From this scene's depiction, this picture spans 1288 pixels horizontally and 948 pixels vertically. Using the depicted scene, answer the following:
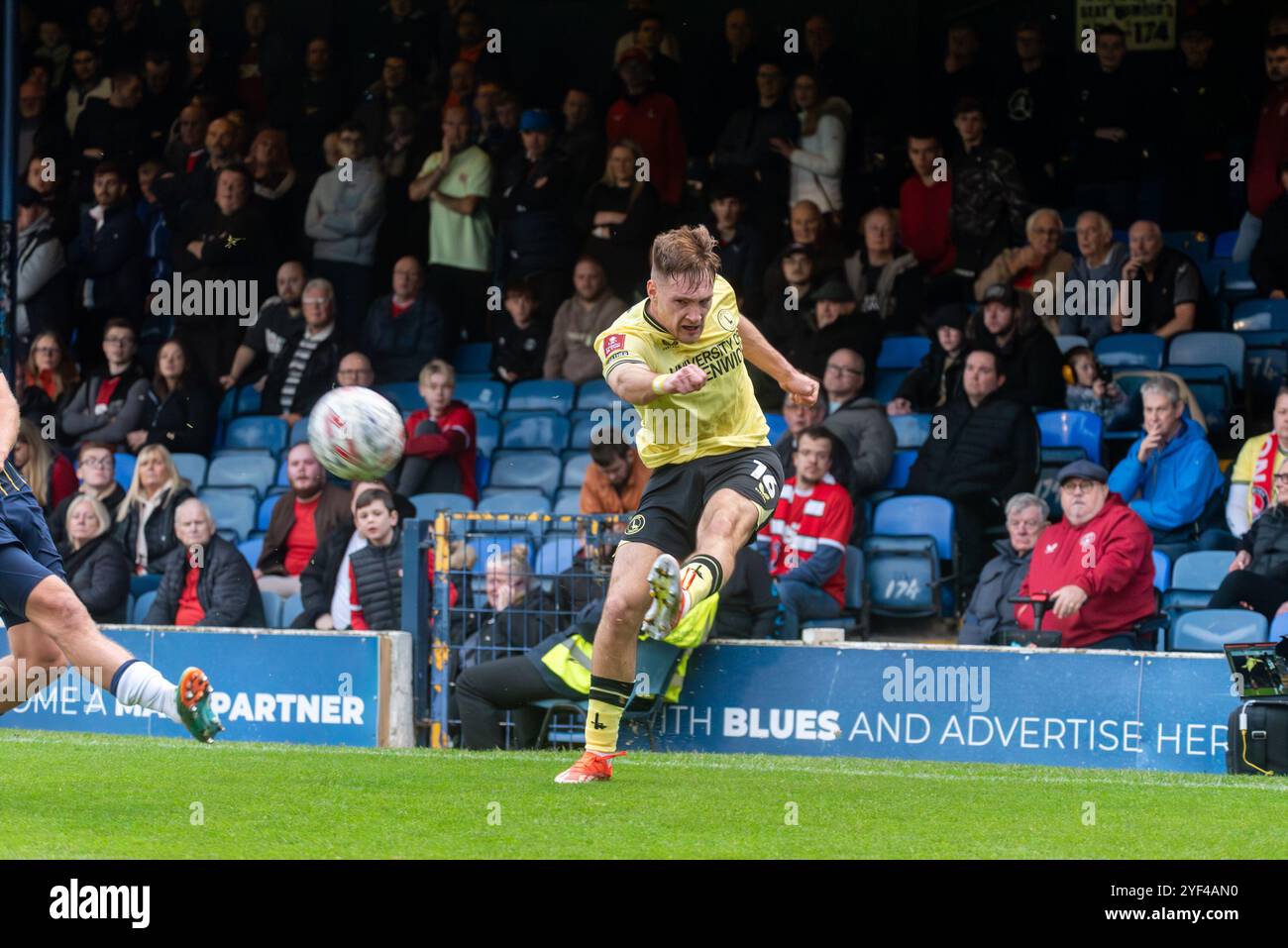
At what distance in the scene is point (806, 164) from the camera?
50.9 feet

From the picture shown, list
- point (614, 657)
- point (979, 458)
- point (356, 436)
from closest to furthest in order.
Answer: point (614, 657) → point (356, 436) → point (979, 458)

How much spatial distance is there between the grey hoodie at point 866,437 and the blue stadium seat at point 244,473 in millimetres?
5017

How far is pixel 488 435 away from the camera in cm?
1557

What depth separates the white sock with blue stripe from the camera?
6793 millimetres

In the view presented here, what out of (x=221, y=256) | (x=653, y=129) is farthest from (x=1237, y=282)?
(x=221, y=256)

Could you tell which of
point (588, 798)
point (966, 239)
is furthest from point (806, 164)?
point (588, 798)

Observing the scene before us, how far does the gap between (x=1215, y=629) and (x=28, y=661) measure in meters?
7.19

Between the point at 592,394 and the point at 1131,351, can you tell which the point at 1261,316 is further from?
the point at 592,394

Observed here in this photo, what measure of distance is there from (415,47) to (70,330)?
4.37m

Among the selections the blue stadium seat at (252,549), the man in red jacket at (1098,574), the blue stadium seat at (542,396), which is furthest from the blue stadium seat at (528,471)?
the man in red jacket at (1098,574)

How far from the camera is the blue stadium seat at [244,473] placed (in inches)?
617

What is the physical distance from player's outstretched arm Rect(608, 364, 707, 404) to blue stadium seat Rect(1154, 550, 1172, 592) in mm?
5493

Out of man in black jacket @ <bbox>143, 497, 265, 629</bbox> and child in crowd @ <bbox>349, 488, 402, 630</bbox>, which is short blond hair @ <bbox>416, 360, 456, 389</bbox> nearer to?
child in crowd @ <bbox>349, 488, 402, 630</bbox>

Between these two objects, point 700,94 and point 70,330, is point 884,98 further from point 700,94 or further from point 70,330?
point 70,330
